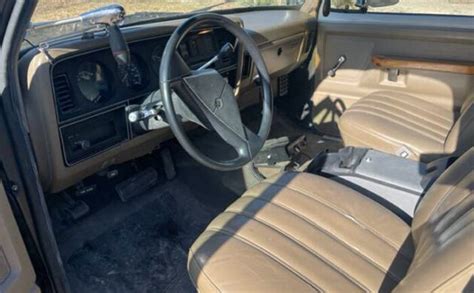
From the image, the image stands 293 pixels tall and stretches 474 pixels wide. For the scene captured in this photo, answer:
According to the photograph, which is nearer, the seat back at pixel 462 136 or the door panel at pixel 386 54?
the seat back at pixel 462 136

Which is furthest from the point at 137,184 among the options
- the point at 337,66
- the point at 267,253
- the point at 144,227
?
the point at 337,66

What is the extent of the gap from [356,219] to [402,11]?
1.56 m

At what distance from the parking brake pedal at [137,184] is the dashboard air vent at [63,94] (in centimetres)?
66

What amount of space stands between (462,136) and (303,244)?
32.7 inches

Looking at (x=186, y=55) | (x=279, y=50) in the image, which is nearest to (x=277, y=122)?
(x=279, y=50)

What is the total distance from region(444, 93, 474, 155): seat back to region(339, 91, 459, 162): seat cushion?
7 cm

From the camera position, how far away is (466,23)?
2.40m

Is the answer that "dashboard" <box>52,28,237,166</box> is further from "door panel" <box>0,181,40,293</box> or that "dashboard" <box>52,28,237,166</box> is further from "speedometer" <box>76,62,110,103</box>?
"door panel" <box>0,181,40,293</box>

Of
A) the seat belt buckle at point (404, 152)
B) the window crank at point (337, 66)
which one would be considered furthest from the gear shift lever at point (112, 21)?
the window crank at point (337, 66)

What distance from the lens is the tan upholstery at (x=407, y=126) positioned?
1.92m

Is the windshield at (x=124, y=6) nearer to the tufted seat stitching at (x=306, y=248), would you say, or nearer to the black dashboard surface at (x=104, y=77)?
the black dashboard surface at (x=104, y=77)

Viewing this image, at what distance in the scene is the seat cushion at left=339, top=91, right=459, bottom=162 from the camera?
6.72 ft

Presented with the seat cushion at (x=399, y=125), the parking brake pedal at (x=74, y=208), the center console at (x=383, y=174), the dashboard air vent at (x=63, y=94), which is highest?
the dashboard air vent at (x=63, y=94)

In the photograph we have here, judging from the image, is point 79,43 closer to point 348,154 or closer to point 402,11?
point 348,154
